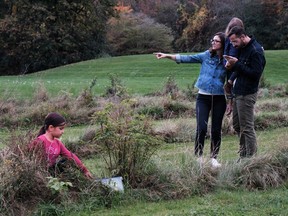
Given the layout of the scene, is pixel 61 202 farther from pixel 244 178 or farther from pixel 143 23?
pixel 143 23

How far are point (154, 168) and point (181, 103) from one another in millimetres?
7799

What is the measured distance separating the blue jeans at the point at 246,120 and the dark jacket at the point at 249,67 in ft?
0.30

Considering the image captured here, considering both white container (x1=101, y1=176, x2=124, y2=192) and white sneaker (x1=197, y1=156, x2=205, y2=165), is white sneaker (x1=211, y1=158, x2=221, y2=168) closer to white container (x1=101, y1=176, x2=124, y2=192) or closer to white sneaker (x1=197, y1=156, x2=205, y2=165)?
white sneaker (x1=197, y1=156, x2=205, y2=165)

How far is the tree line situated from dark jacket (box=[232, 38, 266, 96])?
3013 centimetres

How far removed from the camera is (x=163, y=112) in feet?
41.4

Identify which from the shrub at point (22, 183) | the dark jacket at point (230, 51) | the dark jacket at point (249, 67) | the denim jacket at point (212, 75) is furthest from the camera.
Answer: the denim jacket at point (212, 75)

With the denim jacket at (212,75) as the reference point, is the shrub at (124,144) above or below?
below

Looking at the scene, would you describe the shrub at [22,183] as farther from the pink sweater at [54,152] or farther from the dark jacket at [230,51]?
the dark jacket at [230,51]

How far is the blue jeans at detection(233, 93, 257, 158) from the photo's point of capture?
6.06 meters

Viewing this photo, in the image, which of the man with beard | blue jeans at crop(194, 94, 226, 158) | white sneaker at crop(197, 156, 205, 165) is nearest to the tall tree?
blue jeans at crop(194, 94, 226, 158)

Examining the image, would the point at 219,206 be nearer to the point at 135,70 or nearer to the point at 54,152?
the point at 54,152

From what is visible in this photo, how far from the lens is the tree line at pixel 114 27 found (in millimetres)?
36781

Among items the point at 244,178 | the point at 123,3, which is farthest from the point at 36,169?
the point at 123,3

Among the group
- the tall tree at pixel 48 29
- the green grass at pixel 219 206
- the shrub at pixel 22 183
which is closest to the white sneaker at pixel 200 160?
the green grass at pixel 219 206
